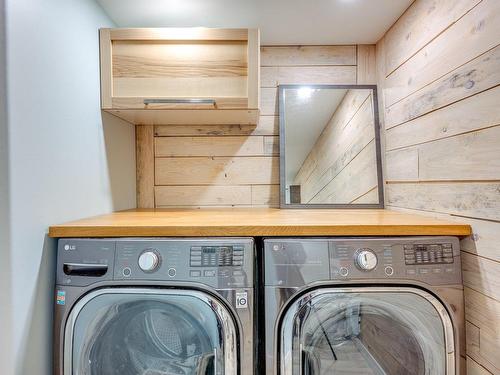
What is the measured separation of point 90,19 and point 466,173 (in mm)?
1718

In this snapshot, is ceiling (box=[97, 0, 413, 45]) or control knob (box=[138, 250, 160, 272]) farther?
ceiling (box=[97, 0, 413, 45])

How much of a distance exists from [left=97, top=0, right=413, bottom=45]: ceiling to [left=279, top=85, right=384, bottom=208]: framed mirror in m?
0.31

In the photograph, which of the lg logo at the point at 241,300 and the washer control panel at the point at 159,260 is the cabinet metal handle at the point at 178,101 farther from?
the lg logo at the point at 241,300

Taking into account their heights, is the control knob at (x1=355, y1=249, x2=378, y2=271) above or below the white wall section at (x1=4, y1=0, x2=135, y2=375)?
below

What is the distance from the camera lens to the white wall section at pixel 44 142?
90cm

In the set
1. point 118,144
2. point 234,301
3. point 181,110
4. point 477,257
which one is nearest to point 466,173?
point 477,257

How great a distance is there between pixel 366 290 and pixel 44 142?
1.26 m

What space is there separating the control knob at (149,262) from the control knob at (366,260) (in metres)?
0.71

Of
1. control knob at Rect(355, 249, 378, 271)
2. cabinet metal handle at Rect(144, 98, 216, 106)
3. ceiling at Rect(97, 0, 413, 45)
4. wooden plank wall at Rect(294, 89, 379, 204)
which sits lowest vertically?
control knob at Rect(355, 249, 378, 271)

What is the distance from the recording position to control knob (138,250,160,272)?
3.28 feet

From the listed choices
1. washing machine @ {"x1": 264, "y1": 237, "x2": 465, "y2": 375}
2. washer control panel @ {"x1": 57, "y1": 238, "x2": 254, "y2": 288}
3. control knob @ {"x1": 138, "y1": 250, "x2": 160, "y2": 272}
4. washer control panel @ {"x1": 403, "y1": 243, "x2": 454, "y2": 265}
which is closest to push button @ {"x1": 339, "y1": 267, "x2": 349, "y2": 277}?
washing machine @ {"x1": 264, "y1": 237, "x2": 465, "y2": 375}

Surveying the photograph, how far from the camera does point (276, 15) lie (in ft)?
4.82

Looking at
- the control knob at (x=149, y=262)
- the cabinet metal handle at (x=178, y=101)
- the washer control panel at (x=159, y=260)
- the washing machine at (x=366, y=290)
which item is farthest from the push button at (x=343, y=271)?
the cabinet metal handle at (x=178, y=101)

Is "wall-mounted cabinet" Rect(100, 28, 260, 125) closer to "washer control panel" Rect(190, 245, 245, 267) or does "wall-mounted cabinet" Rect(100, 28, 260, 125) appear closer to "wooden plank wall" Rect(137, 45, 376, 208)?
"wooden plank wall" Rect(137, 45, 376, 208)
